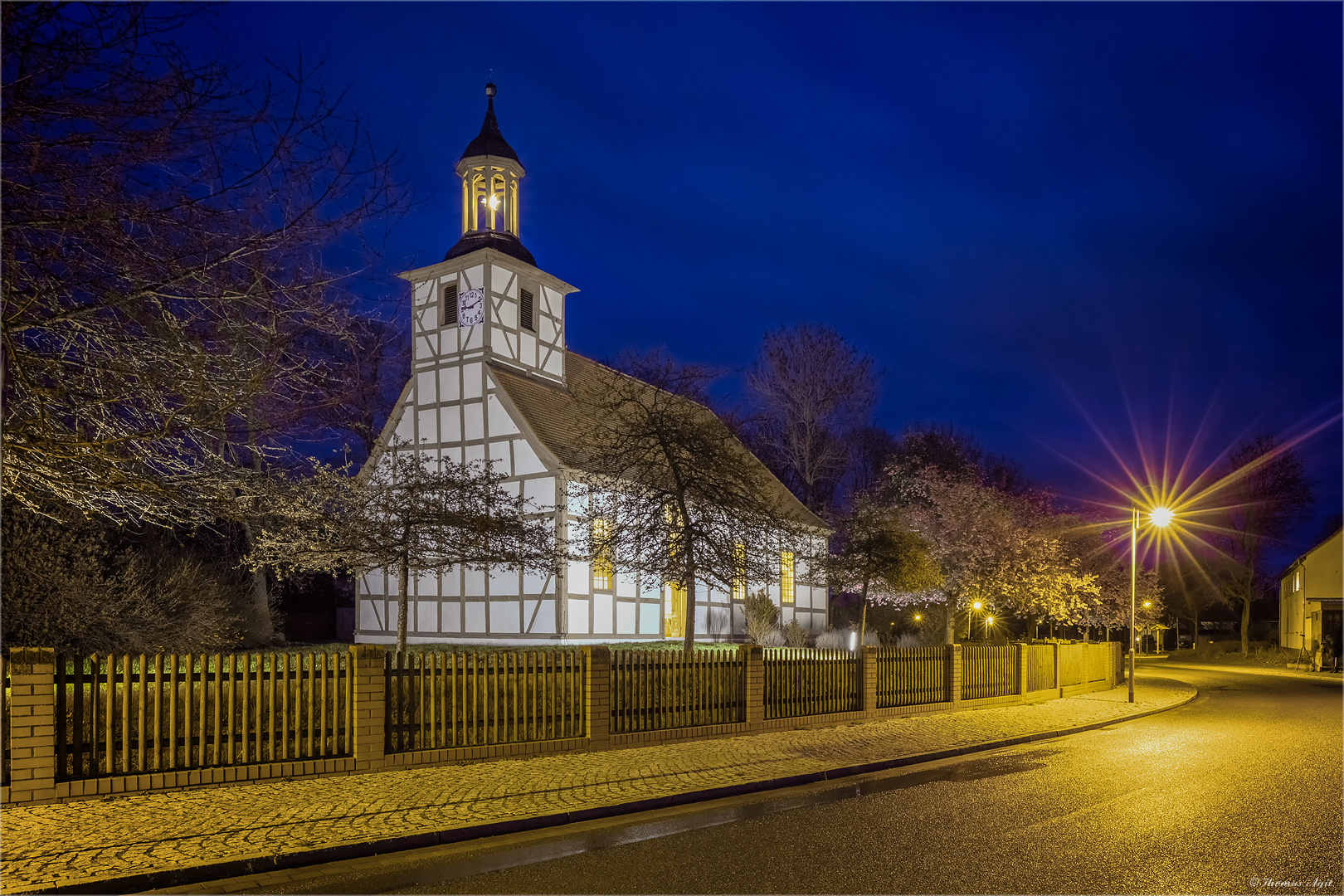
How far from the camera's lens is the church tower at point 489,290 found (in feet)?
93.5

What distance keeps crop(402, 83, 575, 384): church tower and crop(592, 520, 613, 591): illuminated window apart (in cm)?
662

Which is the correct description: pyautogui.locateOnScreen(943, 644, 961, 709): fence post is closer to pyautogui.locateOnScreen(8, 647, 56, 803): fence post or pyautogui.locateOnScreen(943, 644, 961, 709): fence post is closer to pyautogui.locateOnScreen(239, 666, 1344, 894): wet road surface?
pyautogui.locateOnScreen(239, 666, 1344, 894): wet road surface

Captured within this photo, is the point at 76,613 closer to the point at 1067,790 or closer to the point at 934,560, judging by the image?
the point at 1067,790

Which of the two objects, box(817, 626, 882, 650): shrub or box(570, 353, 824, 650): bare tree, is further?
box(817, 626, 882, 650): shrub

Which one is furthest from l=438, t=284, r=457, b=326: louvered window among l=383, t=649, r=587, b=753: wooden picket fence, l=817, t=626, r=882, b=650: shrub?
l=383, t=649, r=587, b=753: wooden picket fence

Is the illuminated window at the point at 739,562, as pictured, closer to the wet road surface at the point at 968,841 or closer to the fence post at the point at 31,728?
the wet road surface at the point at 968,841

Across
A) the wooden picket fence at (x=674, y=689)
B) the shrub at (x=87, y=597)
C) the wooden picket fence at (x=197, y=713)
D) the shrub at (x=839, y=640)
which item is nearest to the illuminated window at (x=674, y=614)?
the shrub at (x=839, y=640)

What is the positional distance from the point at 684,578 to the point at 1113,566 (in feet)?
132

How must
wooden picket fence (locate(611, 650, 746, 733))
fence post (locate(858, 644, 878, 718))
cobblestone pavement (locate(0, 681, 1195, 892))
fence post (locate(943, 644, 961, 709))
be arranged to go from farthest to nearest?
fence post (locate(943, 644, 961, 709)) < fence post (locate(858, 644, 878, 718)) < wooden picket fence (locate(611, 650, 746, 733)) < cobblestone pavement (locate(0, 681, 1195, 892))

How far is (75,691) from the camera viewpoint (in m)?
8.26

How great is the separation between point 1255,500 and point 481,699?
4850cm

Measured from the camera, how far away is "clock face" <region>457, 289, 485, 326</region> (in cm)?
2839

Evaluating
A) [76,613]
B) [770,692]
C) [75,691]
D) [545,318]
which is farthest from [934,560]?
[75,691]

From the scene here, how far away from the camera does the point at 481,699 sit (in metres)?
10.6
